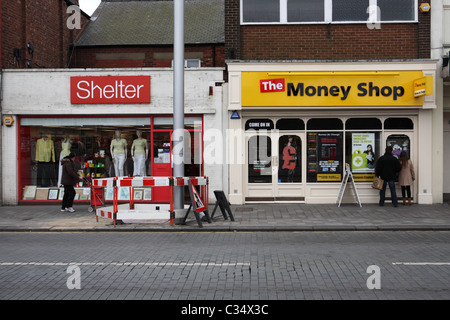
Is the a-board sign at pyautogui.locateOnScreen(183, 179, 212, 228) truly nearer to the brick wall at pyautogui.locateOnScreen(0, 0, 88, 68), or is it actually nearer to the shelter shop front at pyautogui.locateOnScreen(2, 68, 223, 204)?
the shelter shop front at pyautogui.locateOnScreen(2, 68, 223, 204)

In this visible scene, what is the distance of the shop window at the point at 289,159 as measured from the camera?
14805mm

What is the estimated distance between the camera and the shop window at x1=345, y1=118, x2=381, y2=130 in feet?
48.1

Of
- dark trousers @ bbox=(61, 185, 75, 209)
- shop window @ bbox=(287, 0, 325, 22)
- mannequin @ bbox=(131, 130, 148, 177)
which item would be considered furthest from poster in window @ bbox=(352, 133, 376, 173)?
dark trousers @ bbox=(61, 185, 75, 209)

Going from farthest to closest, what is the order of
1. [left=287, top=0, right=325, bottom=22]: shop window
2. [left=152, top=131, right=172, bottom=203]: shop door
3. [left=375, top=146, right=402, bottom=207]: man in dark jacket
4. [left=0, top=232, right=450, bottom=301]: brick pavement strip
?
[left=152, top=131, right=172, bottom=203]: shop door → [left=287, top=0, right=325, bottom=22]: shop window → [left=375, top=146, right=402, bottom=207]: man in dark jacket → [left=0, top=232, right=450, bottom=301]: brick pavement strip

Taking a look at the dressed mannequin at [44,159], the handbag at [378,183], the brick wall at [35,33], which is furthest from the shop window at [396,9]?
the brick wall at [35,33]

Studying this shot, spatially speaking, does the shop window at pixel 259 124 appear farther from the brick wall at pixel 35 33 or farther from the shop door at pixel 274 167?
the brick wall at pixel 35 33

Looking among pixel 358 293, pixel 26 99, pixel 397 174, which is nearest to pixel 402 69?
pixel 397 174

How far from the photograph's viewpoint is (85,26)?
80.3ft

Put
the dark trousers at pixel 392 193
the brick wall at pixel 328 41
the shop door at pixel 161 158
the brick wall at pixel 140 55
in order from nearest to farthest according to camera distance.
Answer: the dark trousers at pixel 392 193, the brick wall at pixel 328 41, the shop door at pixel 161 158, the brick wall at pixel 140 55

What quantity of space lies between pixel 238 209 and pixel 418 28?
797cm

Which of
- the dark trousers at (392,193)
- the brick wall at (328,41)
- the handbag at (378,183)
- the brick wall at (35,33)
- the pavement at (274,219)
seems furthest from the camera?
the brick wall at (35,33)

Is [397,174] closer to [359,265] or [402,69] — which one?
[402,69]

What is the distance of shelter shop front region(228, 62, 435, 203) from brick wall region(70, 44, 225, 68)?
869 cm

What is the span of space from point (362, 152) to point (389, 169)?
4.27 feet
